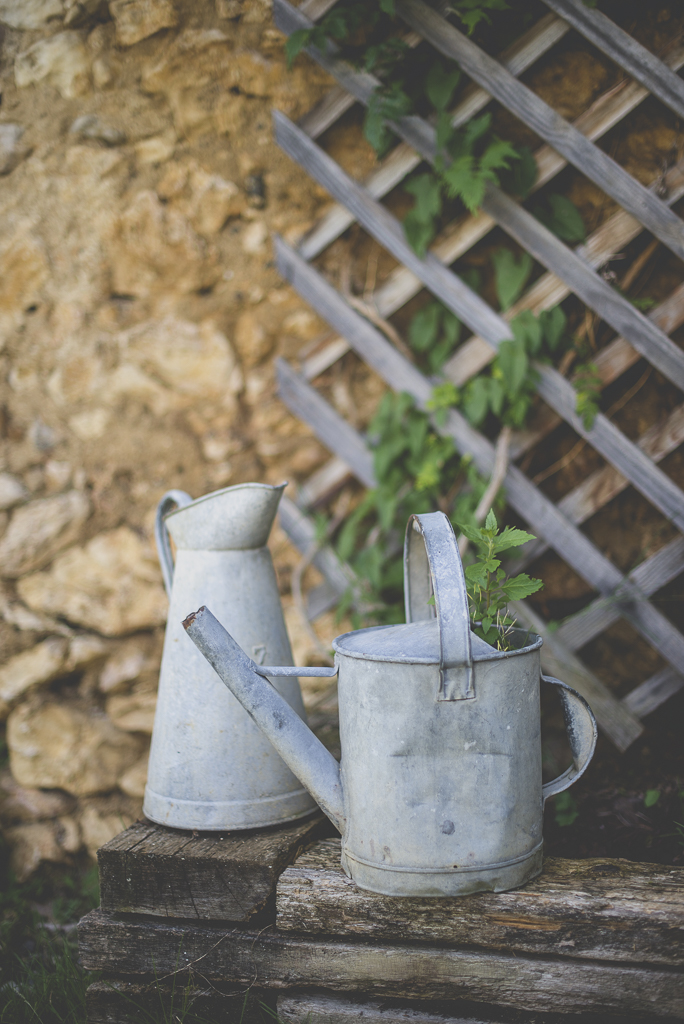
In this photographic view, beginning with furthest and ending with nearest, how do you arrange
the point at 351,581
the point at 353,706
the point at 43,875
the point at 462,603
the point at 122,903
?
1. the point at 43,875
2. the point at 351,581
3. the point at 122,903
4. the point at 353,706
5. the point at 462,603

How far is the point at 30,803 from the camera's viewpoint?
1.81 metres

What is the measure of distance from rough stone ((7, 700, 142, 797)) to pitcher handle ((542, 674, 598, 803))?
1263 millimetres

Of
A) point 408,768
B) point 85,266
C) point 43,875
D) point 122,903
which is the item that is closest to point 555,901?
point 408,768

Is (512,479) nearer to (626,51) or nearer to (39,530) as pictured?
(626,51)

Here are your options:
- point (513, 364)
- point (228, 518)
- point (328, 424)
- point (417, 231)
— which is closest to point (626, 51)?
point (417, 231)

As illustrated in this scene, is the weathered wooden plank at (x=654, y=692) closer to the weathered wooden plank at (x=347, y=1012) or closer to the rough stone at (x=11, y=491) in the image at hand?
the weathered wooden plank at (x=347, y=1012)

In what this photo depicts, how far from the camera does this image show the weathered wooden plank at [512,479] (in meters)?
1.46

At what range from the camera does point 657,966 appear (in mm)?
825

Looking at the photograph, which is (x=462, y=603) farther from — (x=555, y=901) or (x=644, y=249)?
(x=644, y=249)

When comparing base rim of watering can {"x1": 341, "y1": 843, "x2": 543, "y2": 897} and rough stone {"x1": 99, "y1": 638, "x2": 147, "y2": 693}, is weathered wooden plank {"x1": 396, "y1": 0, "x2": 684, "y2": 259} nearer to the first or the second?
base rim of watering can {"x1": 341, "y1": 843, "x2": 543, "y2": 897}

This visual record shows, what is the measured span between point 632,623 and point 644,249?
81cm

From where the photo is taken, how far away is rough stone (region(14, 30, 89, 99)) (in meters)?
1.70

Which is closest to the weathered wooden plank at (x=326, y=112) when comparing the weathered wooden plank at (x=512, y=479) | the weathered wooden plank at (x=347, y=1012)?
the weathered wooden plank at (x=512, y=479)

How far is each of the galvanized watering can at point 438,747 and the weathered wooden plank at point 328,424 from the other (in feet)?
2.69
